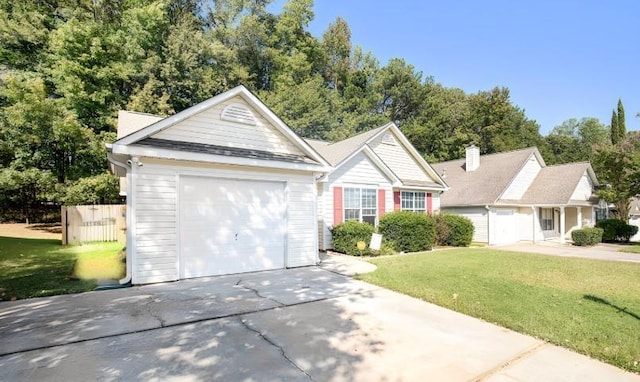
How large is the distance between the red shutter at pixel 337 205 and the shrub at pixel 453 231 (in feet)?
20.2

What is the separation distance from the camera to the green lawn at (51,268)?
293 inches

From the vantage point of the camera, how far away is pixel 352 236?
43.9 feet

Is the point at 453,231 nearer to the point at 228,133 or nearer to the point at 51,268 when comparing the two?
the point at 228,133

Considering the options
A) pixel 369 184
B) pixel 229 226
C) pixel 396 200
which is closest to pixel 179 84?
pixel 369 184

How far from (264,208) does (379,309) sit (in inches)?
183

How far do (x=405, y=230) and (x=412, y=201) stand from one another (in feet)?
12.7

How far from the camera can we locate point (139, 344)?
4402 millimetres

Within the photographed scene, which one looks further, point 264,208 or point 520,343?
point 264,208

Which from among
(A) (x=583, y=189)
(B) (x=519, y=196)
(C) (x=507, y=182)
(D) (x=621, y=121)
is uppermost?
(D) (x=621, y=121)

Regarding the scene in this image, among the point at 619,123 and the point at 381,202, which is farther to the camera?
the point at 619,123

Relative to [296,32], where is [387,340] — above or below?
below

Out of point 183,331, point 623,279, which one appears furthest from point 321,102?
point 183,331

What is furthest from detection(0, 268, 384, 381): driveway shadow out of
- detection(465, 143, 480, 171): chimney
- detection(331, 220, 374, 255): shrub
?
detection(465, 143, 480, 171): chimney

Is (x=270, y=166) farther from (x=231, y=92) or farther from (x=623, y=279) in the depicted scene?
(x=623, y=279)
